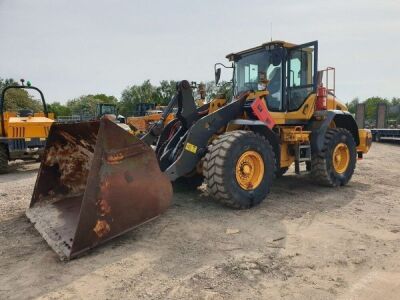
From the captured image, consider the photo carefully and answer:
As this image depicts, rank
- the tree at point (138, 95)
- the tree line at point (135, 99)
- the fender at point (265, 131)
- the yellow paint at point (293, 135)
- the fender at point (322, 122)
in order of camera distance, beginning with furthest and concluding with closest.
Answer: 1. the tree at point (138, 95)
2. the tree line at point (135, 99)
3. the fender at point (322, 122)
4. the yellow paint at point (293, 135)
5. the fender at point (265, 131)

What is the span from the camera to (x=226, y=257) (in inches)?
136

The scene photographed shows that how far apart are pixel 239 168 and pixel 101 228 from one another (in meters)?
2.15

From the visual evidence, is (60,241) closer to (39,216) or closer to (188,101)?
(39,216)

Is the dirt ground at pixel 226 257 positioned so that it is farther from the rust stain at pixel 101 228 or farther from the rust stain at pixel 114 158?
the rust stain at pixel 114 158

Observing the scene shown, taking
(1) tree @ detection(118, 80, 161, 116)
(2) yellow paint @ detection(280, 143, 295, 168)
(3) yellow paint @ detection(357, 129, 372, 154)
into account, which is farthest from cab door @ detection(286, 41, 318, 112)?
(1) tree @ detection(118, 80, 161, 116)

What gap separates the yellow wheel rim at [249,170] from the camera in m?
4.98

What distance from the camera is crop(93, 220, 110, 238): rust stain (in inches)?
137

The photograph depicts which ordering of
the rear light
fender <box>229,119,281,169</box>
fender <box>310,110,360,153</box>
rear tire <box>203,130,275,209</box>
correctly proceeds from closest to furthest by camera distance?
rear tire <box>203,130,275,209</box> < fender <box>229,119,281,169</box> < fender <box>310,110,360,153</box> < the rear light

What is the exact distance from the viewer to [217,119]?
525 centimetres

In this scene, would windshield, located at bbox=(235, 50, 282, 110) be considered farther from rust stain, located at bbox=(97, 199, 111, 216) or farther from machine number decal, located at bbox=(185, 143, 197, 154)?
rust stain, located at bbox=(97, 199, 111, 216)

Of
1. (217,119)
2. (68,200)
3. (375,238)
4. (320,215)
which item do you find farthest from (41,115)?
(375,238)

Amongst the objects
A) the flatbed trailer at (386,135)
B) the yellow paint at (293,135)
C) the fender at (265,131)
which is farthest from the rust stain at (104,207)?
the flatbed trailer at (386,135)

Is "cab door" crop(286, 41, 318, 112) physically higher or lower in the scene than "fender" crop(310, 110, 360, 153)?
higher

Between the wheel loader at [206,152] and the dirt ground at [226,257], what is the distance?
23cm
